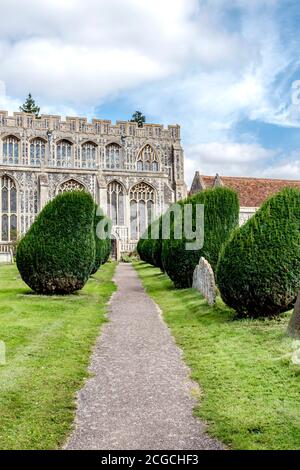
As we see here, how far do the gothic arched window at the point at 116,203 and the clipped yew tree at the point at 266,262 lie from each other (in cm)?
3283

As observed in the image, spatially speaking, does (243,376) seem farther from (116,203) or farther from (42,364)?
(116,203)

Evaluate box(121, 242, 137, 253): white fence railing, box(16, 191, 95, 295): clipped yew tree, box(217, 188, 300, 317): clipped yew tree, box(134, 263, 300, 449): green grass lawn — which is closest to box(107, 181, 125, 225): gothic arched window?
box(121, 242, 137, 253): white fence railing

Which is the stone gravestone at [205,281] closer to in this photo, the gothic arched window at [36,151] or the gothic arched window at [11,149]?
the gothic arched window at [11,149]

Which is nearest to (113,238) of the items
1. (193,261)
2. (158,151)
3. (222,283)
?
(158,151)

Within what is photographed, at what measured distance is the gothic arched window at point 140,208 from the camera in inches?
1673

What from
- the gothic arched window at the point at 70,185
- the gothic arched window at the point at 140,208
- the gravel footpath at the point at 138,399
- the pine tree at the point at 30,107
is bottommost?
the gravel footpath at the point at 138,399

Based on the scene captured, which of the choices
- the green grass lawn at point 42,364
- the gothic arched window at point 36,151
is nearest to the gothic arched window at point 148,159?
the gothic arched window at point 36,151

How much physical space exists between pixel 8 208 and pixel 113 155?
15336 millimetres

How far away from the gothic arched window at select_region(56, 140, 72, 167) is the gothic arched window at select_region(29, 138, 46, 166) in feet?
5.20

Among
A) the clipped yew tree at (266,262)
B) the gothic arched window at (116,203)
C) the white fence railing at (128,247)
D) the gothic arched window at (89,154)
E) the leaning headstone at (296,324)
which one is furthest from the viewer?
the gothic arched window at (89,154)

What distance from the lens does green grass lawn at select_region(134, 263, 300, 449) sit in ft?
13.5

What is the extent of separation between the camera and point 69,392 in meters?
5.28

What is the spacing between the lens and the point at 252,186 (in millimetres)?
37375

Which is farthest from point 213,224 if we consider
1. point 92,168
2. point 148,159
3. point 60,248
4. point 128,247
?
point 148,159
